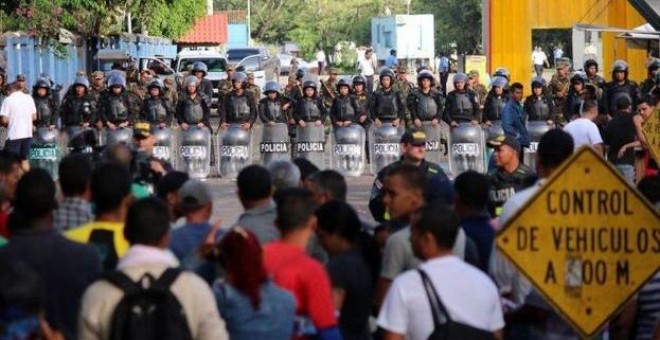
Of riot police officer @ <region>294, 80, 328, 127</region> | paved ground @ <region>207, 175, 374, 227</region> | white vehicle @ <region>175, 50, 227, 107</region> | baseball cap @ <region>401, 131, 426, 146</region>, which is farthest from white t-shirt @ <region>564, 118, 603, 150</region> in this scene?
white vehicle @ <region>175, 50, 227, 107</region>

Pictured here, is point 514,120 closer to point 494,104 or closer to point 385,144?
point 494,104

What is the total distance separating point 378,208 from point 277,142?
16435 mm

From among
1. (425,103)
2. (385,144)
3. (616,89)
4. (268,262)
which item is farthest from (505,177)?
(425,103)

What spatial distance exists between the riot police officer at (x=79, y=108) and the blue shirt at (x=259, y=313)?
21.0 meters

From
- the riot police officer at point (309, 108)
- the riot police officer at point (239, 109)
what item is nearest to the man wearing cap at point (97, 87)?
the riot police officer at point (239, 109)

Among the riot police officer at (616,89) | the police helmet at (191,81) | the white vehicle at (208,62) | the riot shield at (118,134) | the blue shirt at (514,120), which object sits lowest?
the riot shield at (118,134)

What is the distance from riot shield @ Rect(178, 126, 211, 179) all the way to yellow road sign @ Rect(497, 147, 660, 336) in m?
20.6

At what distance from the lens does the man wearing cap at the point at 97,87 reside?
28837mm

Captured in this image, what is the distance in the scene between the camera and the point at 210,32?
91.8m

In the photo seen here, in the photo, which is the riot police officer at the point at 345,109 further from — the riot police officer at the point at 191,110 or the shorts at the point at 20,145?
the shorts at the point at 20,145

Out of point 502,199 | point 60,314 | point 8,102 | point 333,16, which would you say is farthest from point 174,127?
point 333,16

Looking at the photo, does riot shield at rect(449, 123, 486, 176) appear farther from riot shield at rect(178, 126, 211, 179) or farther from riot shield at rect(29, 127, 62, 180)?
riot shield at rect(29, 127, 62, 180)

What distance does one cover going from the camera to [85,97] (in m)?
28.6

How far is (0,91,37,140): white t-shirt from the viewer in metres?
26.7
